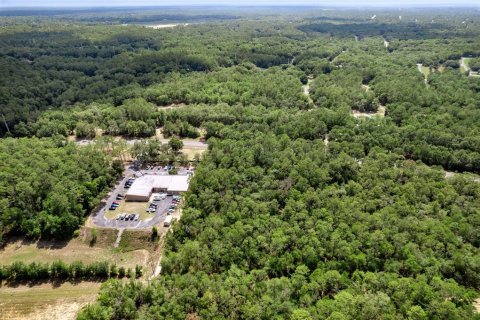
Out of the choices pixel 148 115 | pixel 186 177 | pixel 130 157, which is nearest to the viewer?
pixel 186 177

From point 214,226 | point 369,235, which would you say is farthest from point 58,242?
point 369,235

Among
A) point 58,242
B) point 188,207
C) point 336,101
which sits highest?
point 336,101

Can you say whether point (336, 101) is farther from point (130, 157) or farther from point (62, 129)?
point (62, 129)

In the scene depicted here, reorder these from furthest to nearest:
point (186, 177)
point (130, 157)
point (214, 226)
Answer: point (130, 157), point (186, 177), point (214, 226)

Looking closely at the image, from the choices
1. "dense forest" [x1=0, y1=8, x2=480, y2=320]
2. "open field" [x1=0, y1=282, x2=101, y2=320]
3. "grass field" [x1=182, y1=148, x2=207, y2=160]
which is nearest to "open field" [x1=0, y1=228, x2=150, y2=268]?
"dense forest" [x1=0, y1=8, x2=480, y2=320]

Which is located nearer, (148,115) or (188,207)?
(188,207)

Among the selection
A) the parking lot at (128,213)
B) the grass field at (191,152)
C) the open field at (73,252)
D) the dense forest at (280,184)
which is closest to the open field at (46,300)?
the open field at (73,252)

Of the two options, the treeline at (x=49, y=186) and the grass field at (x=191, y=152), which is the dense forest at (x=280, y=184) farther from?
the grass field at (x=191, y=152)
